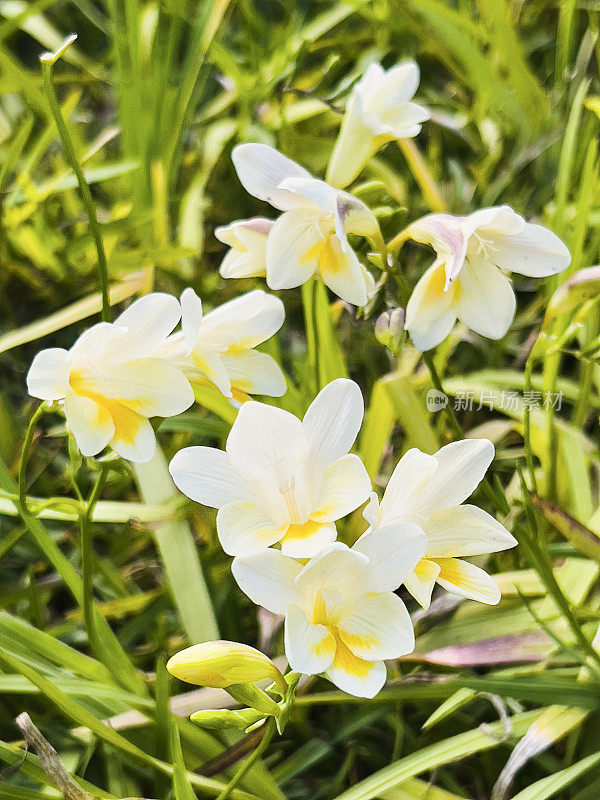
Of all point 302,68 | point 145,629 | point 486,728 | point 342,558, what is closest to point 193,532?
point 145,629

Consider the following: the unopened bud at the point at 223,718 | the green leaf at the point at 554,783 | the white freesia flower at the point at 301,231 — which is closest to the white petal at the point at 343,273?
the white freesia flower at the point at 301,231

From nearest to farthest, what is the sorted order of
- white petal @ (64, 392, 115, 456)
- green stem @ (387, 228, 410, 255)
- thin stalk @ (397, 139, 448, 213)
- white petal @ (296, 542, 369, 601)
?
white petal @ (296, 542, 369, 601)
white petal @ (64, 392, 115, 456)
green stem @ (387, 228, 410, 255)
thin stalk @ (397, 139, 448, 213)

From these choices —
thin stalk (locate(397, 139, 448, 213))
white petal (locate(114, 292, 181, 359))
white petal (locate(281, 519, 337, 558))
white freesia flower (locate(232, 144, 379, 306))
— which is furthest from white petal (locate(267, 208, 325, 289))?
thin stalk (locate(397, 139, 448, 213))

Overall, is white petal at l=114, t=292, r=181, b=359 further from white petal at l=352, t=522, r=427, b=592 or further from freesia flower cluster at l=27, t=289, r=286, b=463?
white petal at l=352, t=522, r=427, b=592

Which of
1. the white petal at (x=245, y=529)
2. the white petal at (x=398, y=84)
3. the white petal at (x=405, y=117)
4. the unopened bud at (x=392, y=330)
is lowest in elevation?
the white petal at (x=245, y=529)

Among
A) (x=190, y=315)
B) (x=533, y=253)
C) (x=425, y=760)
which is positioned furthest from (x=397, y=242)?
(x=425, y=760)

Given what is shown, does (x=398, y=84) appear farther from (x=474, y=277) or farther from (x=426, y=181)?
(x=426, y=181)

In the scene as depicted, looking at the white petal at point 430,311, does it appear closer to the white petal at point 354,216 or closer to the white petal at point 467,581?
the white petal at point 354,216

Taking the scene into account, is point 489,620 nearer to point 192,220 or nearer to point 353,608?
point 353,608
